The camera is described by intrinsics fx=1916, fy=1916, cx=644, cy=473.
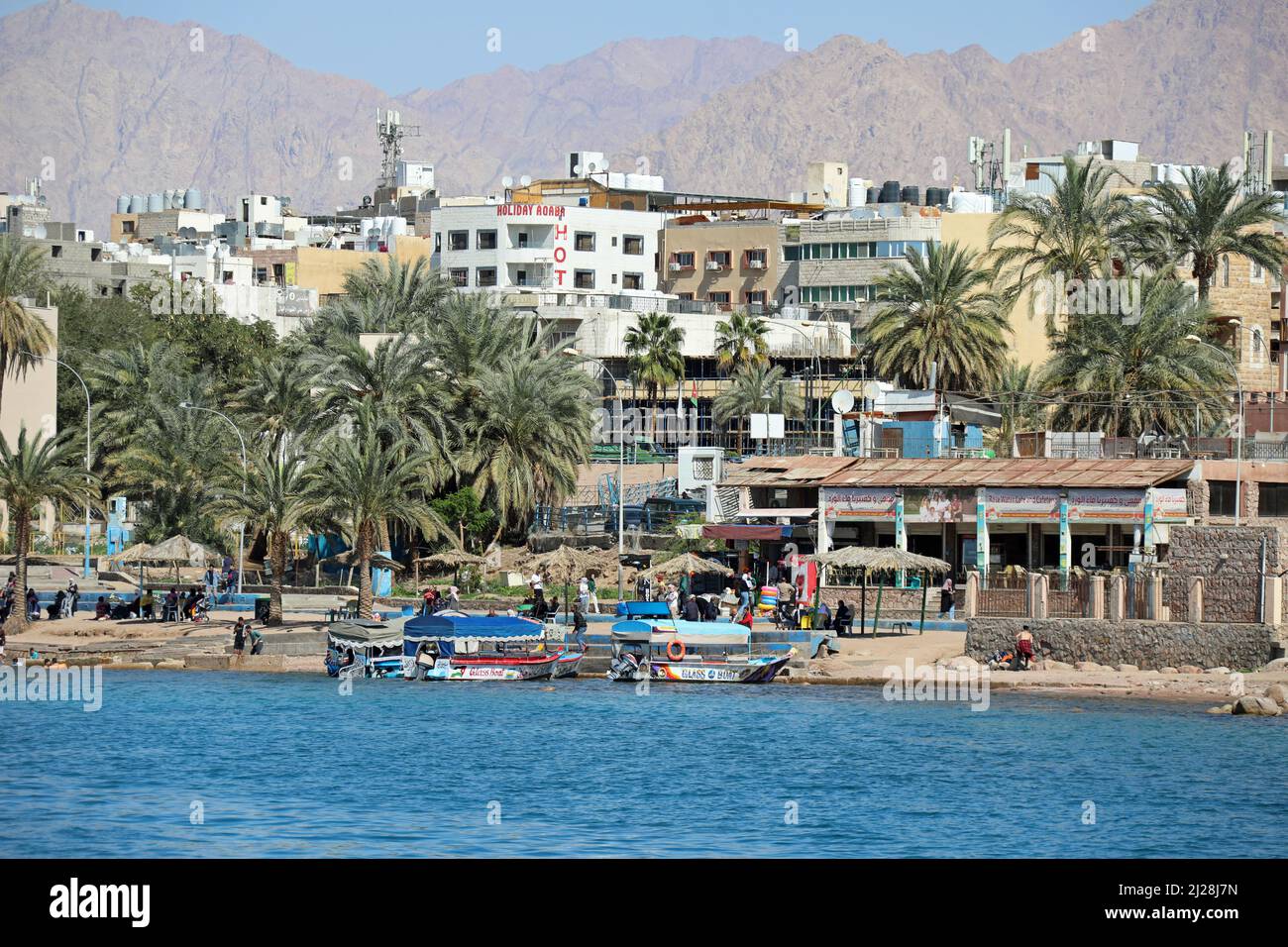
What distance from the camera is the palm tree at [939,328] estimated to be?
77125mm

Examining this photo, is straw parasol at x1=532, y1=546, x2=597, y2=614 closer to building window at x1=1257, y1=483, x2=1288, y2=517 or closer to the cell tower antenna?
building window at x1=1257, y1=483, x2=1288, y2=517

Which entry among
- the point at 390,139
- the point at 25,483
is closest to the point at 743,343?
the point at 25,483

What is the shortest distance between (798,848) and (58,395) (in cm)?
6526

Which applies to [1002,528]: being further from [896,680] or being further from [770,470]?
[896,680]

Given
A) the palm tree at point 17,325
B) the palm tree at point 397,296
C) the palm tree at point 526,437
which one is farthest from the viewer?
the palm tree at point 397,296

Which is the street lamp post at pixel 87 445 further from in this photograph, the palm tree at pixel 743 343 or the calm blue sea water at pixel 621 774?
the palm tree at pixel 743 343

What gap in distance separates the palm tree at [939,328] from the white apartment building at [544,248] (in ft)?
124

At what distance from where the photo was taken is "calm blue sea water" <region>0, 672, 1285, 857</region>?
32.5 metres

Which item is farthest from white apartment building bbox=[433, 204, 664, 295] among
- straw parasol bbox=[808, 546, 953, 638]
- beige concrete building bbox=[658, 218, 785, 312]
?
straw parasol bbox=[808, 546, 953, 638]

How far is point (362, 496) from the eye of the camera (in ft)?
189

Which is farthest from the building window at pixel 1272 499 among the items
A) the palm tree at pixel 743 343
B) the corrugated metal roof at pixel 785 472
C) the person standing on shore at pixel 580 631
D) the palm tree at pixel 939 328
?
the palm tree at pixel 743 343

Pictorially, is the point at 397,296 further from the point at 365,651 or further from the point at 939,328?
the point at 365,651

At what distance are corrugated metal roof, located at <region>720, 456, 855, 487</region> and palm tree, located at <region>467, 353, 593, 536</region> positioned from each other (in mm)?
7953

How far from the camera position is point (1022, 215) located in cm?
7662
